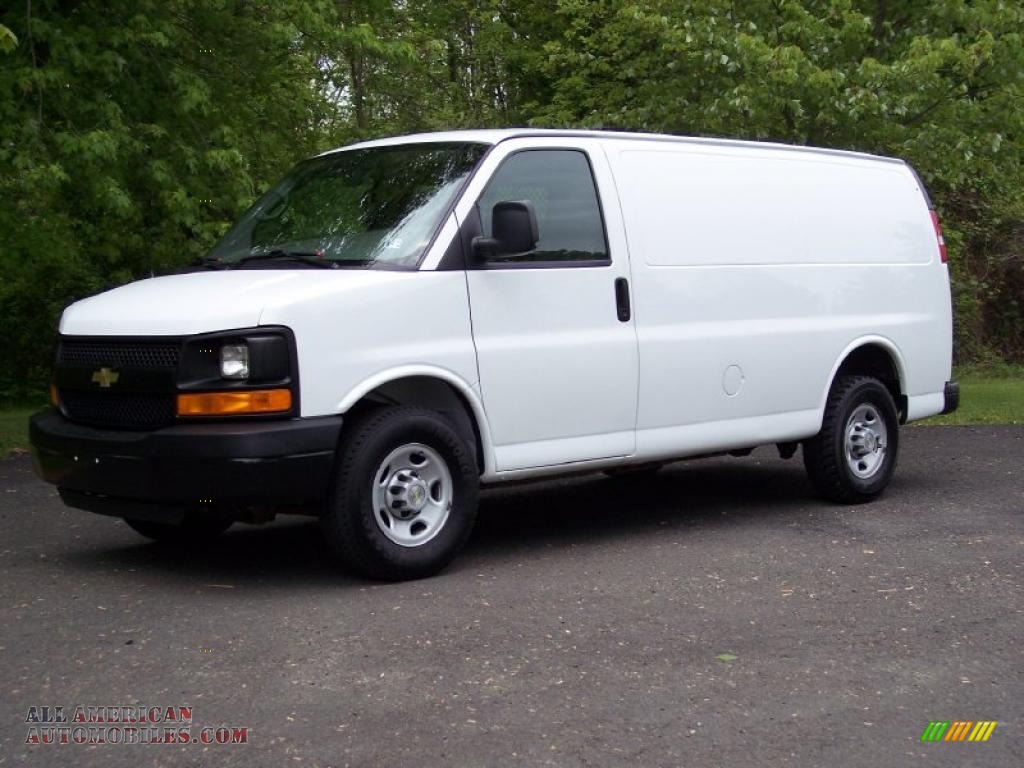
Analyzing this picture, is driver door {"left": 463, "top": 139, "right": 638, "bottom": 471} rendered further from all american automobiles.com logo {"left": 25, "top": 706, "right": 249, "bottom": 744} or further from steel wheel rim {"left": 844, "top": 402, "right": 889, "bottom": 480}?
all american automobiles.com logo {"left": 25, "top": 706, "right": 249, "bottom": 744}

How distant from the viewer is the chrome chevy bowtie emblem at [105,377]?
22.3 feet

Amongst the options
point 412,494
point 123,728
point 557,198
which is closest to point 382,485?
point 412,494

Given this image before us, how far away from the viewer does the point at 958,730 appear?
4793 mm

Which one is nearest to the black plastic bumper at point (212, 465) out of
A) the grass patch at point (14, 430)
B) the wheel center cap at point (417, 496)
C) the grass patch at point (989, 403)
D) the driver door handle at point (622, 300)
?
the wheel center cap at point (417, 496)

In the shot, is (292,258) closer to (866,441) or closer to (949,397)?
(866,441)

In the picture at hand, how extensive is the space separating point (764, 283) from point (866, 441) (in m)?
1.42

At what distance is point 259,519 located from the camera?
22.7ft

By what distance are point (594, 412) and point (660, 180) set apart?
1468 mm

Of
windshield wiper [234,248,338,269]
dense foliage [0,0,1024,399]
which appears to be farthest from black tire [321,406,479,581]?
dense foliage [0,0,1024,399]

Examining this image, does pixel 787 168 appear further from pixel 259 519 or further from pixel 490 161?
pixel 259 519

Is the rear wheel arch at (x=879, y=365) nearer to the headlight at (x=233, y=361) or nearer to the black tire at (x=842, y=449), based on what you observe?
the black tire at (x=842, y=449)

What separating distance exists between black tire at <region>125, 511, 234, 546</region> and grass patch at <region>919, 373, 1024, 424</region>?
891cm

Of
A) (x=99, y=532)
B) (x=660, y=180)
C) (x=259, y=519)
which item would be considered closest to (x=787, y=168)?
(x=660, y=180)

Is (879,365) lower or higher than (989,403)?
higher
